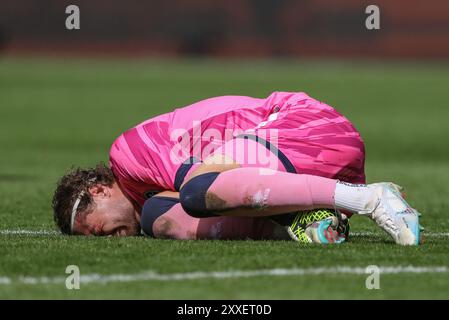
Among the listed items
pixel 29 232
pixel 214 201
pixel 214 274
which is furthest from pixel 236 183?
pixel 29 232

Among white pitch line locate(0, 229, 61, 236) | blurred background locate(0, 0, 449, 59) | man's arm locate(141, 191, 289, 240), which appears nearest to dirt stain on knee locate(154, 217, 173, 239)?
man's arm locate(141, 191, 289, 240)

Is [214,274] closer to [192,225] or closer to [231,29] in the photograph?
[192,225]

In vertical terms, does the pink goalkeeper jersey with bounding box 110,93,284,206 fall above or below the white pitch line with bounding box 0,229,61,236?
above

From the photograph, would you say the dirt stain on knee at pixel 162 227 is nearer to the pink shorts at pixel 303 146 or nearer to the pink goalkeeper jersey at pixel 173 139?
the pink goalkeeper jersey at pixel 173 139

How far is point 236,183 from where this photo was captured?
544 cm

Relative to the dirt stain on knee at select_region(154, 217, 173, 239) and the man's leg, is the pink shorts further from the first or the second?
the dirt stain on knee at select_region(154, 217, 173, 239)

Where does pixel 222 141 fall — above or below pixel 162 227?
above

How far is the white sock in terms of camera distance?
17.7ft

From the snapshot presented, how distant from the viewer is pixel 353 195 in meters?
5.40

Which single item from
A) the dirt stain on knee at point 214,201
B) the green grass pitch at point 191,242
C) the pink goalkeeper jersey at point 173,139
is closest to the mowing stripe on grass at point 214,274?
the green grass pitch at point 191,242

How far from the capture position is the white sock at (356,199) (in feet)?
17.7

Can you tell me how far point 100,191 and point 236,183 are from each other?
0.82 m

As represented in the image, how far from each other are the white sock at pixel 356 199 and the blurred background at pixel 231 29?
45.2 m
